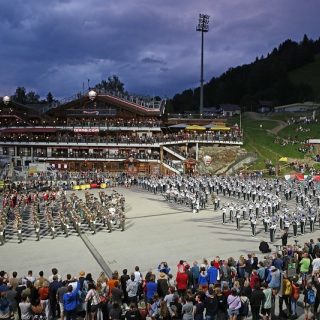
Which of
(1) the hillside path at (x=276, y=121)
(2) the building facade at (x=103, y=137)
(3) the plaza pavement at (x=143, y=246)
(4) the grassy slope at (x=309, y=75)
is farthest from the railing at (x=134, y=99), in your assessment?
(4) the grassy slope at (x=309, y=75)

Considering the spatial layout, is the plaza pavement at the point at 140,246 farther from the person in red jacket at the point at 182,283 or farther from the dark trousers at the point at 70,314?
the dark trousers at the point at 70,314

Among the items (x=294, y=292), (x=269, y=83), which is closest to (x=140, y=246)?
(x=294, y=292)

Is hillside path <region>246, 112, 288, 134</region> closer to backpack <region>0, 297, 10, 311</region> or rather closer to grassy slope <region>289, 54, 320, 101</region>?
grassy slope <region>289, 54, 320, 101</region>

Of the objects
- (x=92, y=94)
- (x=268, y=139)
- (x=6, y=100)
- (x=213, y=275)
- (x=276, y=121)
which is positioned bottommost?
(x=213, y=275)

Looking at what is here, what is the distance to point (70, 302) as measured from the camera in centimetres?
1164

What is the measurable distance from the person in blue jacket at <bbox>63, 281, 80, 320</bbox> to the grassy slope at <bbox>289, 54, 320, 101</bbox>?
118 m

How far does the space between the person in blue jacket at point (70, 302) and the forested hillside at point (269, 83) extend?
4048 inches

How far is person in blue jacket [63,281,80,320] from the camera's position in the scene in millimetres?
11602

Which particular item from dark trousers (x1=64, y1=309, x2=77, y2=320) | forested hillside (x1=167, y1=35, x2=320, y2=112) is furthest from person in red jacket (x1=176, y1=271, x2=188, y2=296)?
forested hillside (x1=167, y1=35, x2=320, y2=112)

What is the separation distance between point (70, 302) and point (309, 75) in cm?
13394

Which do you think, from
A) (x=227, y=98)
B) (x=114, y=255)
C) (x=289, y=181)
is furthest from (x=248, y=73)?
(x=114, y=255)

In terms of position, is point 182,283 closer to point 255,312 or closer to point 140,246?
point 255,312

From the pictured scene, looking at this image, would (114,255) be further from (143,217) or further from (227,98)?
(227,98)

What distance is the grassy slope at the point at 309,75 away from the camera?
416 ft
